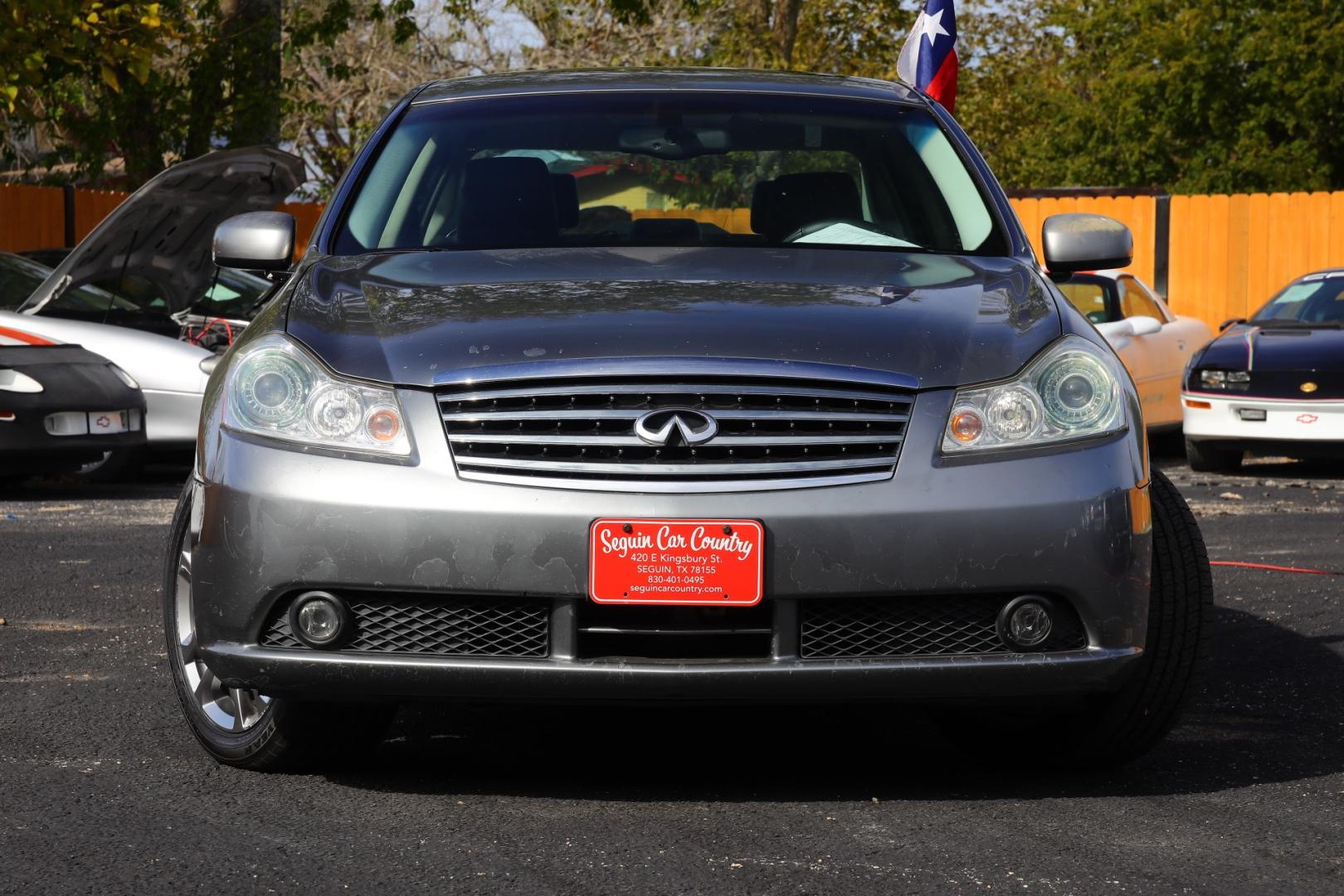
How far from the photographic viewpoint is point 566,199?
16.6 ft

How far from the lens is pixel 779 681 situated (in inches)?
148

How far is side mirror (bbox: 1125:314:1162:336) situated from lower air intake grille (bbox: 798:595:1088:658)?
9.73 metres

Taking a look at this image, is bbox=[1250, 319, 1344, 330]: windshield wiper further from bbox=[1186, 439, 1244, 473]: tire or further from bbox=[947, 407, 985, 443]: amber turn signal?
bbox=[947, 407, 985, 443]: amber turn signal

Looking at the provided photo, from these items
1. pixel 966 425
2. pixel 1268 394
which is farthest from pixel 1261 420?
pixel 966 425

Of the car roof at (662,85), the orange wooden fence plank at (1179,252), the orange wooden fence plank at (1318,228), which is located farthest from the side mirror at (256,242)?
the orange wooden fence plank at (1318,228)

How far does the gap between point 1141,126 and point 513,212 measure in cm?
4010

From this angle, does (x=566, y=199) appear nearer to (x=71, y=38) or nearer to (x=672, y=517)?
(x=672, y=517)

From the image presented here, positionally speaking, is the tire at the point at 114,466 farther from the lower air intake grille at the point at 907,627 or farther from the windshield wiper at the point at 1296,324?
the lower air intake grille at the point at 907,627

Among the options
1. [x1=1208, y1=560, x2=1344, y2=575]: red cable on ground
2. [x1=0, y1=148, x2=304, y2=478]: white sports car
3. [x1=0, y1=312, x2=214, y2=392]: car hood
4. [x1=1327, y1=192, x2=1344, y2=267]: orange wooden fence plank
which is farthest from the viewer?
[x1=1327, y1=192, x2=1344, y2=267]: orange wooden fence plank

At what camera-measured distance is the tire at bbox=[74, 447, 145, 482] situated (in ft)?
36.3

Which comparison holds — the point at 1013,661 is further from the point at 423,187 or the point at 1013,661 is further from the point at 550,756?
the point at 423,187

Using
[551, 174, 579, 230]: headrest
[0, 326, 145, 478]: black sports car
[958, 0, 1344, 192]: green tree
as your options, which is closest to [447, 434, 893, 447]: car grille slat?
[551, 174, 579, 230]: headrest

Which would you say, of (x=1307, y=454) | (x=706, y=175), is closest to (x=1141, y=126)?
(x=1307, y=454)

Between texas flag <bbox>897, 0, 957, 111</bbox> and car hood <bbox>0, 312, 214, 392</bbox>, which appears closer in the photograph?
car hood <bbox>0, 312, 214, 392</bbox>
